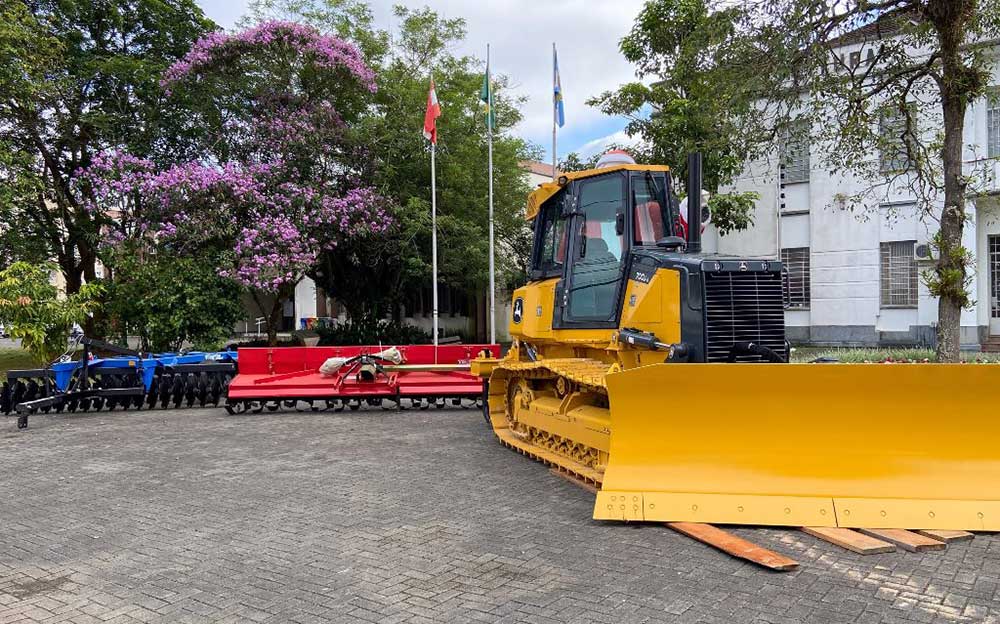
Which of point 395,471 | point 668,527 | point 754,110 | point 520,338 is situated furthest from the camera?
point 754,110

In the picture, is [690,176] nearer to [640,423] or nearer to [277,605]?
[640,423]

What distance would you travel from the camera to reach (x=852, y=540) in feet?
15.3

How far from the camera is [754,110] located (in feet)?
34.7

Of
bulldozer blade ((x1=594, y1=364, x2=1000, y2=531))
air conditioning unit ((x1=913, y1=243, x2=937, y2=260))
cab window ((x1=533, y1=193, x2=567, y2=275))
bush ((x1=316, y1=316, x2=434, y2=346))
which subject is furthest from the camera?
bush ((x1=316, y1=316, x2=434, y2=346))

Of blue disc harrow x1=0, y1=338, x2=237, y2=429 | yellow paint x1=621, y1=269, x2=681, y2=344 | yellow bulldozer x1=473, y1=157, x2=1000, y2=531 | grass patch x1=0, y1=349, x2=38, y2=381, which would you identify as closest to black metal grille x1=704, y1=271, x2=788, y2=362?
yellow bulldozer x1=473, y1=157, x2=1000, y2=531

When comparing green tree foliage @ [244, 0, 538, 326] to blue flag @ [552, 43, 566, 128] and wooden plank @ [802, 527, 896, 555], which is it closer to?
blue flag @ [552, 43, 566, 128]

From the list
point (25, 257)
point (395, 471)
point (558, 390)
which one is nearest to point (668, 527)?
point (558, 390)

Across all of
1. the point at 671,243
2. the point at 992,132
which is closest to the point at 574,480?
the point at 671,243

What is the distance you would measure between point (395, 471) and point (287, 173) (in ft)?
43.1

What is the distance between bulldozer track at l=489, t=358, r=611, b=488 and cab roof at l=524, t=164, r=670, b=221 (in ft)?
6.18

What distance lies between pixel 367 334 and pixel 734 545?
19.0 meters

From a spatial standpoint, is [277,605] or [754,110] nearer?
[277,605]

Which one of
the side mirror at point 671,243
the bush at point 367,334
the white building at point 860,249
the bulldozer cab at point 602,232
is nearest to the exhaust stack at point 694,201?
the side mirror at point 671,243

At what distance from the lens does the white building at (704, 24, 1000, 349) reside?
16797mm
